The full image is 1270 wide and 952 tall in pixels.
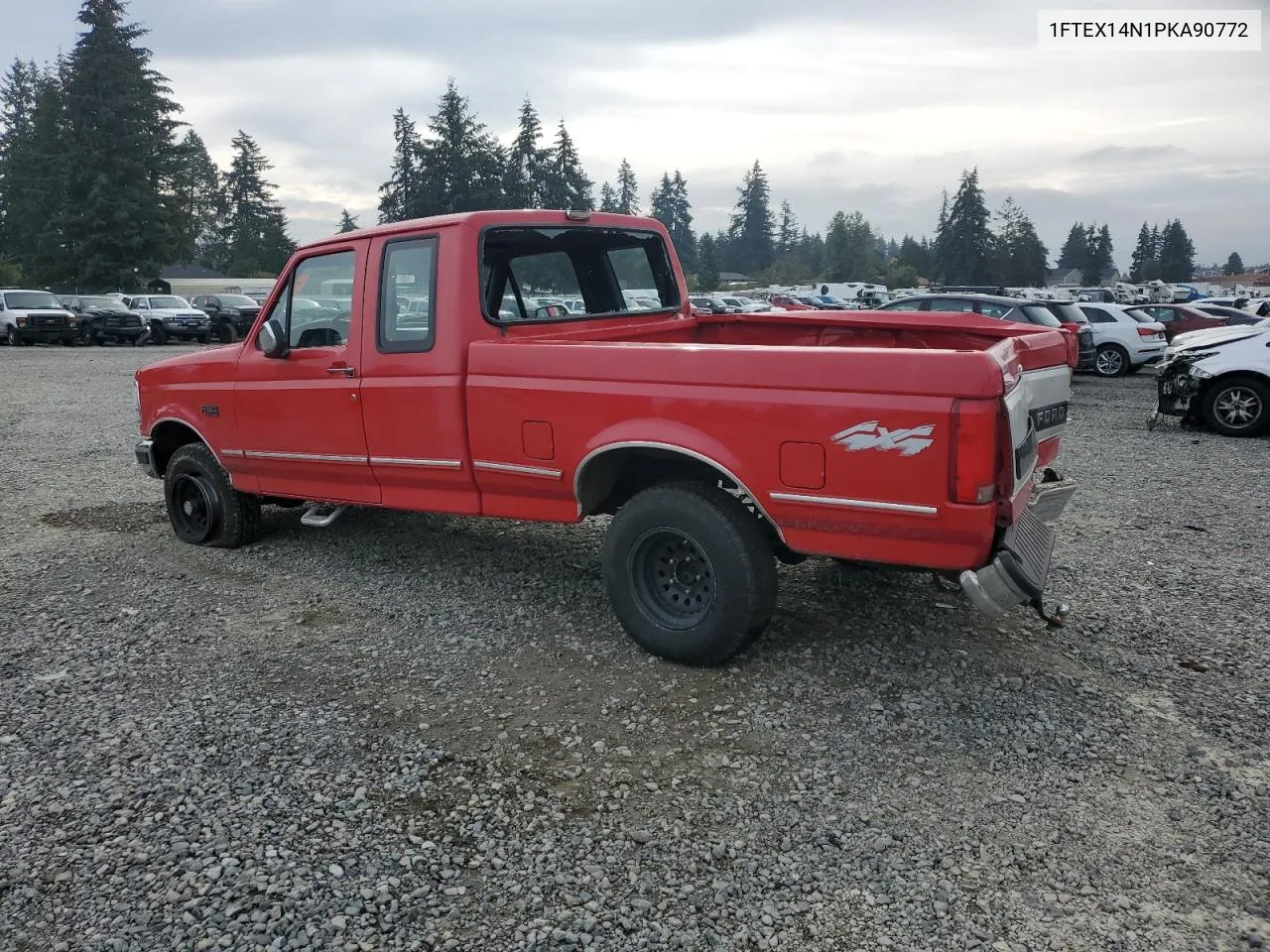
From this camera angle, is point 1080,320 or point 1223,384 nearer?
point 1223,384

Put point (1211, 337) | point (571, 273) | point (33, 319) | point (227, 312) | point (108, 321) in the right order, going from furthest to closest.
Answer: point (227, 312), point (108, 321), point (33, 319), point (1211, 337), point (571, 273)

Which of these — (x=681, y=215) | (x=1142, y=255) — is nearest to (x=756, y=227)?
(x=681, y=215)

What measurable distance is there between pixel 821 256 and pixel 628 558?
128216mm

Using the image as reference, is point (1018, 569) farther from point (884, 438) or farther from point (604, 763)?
point (604, 763)

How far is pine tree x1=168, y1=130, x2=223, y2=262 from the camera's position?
5066 centimetres

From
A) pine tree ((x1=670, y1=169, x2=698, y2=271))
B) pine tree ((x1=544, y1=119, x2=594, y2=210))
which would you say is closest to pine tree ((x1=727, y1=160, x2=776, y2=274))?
pine tree ((x1=670, y1=169, x2=698, y2=271))

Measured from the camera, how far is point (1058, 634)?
15.3 ft

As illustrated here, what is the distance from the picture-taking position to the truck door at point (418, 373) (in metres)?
4.73

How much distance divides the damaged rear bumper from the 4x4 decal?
0.52 metres

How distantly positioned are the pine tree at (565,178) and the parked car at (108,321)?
44.7 metres

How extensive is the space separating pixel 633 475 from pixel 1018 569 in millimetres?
1879

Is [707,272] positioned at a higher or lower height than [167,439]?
higher

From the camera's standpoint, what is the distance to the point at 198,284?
5984cm

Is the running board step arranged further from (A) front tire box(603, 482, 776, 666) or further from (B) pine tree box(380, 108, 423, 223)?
(B) pine tree box(380, 108, 423, 223)
